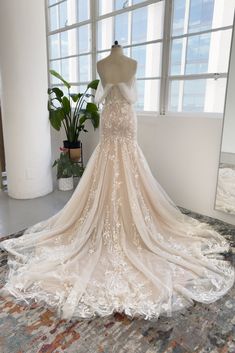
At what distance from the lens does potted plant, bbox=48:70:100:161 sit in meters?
3.41

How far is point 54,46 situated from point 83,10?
2.96 ft

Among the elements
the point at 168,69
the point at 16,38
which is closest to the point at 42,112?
the point at 16,38

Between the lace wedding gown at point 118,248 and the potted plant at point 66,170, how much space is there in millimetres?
1232

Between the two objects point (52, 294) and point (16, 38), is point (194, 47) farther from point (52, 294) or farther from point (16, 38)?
point (52, 294)

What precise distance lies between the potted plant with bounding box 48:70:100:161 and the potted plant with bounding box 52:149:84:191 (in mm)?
127

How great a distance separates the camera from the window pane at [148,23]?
2.84m

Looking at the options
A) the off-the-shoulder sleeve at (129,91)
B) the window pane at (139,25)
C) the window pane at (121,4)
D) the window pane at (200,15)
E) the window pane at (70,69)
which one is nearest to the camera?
the off-the-shoulder sleeve at (129,91)

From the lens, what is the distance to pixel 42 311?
151cm

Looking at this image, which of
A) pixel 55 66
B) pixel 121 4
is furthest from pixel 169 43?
pixel 55 66

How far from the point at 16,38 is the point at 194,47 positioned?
1977mm

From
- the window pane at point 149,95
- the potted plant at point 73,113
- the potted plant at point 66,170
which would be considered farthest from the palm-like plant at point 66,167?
the window pane at point 149,95

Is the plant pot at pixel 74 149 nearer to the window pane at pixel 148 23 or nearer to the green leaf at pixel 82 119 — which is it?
the green leaf at pixel 82 119

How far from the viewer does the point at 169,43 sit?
2785 millimetres

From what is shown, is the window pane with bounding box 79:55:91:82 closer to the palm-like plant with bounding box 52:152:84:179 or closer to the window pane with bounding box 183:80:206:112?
the palm-like plant with bounding box 52:152:84:179
